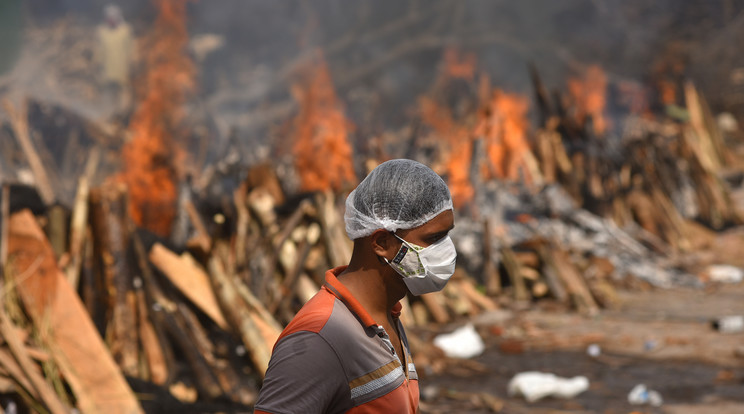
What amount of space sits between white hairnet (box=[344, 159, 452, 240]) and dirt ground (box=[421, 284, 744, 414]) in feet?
12.9

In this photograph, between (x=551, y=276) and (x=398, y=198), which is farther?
(x=551, y=276)

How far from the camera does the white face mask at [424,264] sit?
1.82m

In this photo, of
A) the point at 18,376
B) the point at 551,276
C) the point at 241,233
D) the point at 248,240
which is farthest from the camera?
the point at 551,276

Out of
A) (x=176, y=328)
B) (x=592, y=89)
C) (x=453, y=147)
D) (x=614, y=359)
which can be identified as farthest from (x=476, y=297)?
(x=592, y=89)

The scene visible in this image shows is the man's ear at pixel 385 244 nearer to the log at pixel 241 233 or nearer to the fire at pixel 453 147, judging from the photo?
the log at pixel 241 233

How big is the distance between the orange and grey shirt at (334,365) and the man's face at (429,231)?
0.25 m

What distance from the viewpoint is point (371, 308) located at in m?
1.82

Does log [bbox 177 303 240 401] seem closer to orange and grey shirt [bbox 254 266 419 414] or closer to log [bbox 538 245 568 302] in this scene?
orange and grey shirt [bbox 254 266 419 414]

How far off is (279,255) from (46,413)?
3.74m

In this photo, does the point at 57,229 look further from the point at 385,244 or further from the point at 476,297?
the point at 476,297

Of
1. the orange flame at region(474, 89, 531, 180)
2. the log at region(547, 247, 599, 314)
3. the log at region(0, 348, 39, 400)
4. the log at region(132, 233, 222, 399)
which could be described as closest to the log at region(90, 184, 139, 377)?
the log at region(132, 233, 222, 399)

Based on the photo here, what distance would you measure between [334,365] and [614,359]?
597cm

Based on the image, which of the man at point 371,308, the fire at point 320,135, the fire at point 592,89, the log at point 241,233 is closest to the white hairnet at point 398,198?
the man at point 371,308

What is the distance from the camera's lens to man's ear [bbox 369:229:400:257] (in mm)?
1812
